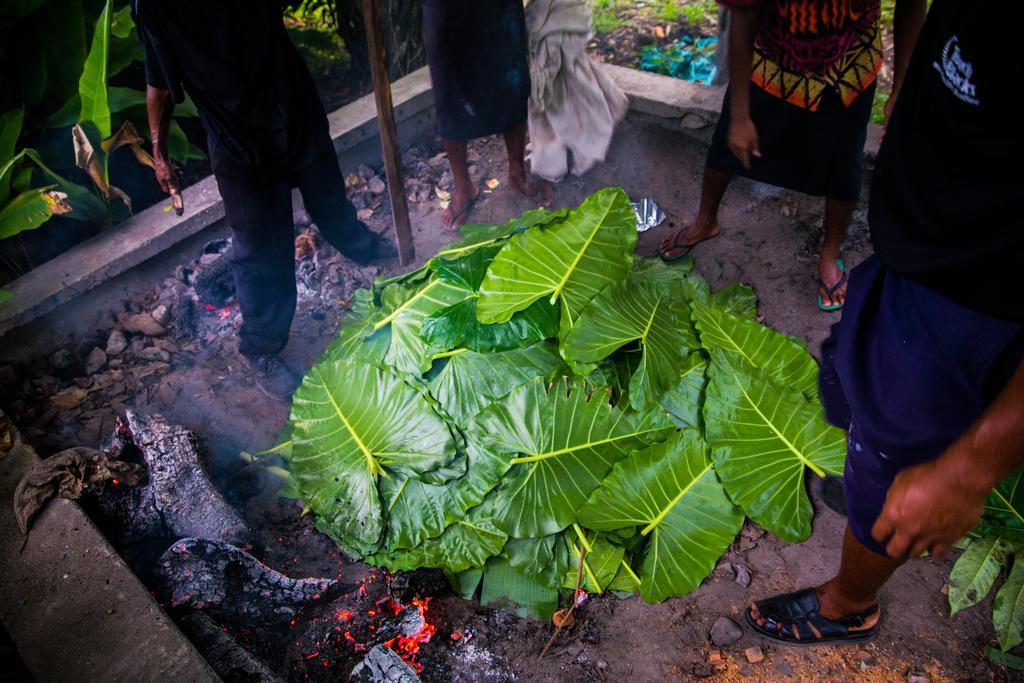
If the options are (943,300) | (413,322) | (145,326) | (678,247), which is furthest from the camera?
(678,247)

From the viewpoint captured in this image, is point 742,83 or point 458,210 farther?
point 458,210

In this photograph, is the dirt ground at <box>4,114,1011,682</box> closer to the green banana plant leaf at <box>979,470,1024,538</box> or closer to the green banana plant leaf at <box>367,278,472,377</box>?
the green banana plant leaf at <box>979,470,1024,538</box>

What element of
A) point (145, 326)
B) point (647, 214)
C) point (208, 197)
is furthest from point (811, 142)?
point (145, 326)

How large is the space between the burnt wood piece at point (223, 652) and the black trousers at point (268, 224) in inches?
54.2

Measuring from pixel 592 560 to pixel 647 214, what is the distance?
2.33 m

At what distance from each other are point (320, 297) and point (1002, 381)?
127 inches

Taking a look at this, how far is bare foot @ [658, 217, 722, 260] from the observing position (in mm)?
3518

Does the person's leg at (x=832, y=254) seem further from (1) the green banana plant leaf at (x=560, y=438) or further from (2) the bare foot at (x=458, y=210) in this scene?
(2) the bare foot at (x=458, y=210)

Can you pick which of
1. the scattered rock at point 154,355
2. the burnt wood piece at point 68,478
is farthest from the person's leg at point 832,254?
the scattered rock at point 154,355

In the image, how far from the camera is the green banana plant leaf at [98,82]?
3.18m

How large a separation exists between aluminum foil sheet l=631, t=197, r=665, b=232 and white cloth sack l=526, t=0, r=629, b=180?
0.41 m

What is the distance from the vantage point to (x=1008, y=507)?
80.1 inches

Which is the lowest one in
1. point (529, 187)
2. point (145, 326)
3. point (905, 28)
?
point (145, 326)

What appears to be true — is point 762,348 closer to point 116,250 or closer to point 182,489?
point 182,489
